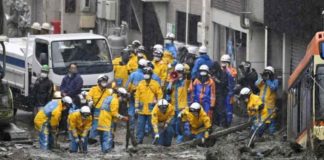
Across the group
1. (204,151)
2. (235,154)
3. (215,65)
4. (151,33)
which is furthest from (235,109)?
(151,33)

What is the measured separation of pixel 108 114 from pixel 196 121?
5.52 feet

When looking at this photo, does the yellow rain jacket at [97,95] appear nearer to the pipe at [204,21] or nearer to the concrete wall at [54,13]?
the pipe at [204,21]

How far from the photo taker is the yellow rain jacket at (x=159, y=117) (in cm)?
2303

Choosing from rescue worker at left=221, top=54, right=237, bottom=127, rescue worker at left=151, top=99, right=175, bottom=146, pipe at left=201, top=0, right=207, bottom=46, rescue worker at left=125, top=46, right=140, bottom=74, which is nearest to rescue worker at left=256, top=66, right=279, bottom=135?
rescue worker at left=221, top=54, right=237, bottom=127

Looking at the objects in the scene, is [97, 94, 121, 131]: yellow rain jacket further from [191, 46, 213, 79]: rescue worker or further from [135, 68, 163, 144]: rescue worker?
[191, 46, 213, 79]: rescue worker

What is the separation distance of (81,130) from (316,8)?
626 centimetres

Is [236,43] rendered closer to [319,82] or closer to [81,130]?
[81,130]

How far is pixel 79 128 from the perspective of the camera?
22281 millimetres

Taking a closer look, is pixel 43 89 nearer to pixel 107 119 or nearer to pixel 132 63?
pixel 132 63

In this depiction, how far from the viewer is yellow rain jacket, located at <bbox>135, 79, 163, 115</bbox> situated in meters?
24.8

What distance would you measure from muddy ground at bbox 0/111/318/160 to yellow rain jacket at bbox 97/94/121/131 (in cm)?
51

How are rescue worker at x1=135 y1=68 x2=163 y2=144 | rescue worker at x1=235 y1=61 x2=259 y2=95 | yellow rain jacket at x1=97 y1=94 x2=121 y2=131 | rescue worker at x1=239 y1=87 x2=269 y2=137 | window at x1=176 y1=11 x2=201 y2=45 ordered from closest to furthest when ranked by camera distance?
yellow rain jacket at x1=97 y1=94 x2=121 y2=131
rescue worker at x1=239 y1=87 x2=269 y2=137
rescue worker at x1=135 y1=68 x2=163 y2=144
rescue worker at x1=235 y1=61 x2=259 y2=95
window at x1=176 y1=11 x2=201 y2=45

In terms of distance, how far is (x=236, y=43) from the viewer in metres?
31.7

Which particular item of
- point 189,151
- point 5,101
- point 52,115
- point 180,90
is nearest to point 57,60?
point 180,90
